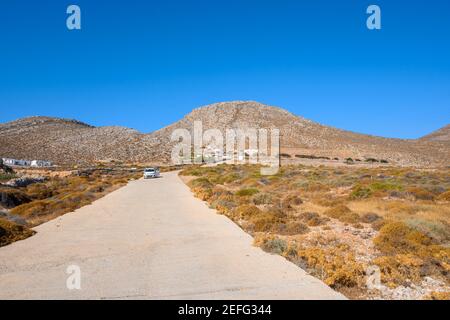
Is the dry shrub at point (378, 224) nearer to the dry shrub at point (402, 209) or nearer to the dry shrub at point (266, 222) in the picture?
the dry shrub at point (402, 209)

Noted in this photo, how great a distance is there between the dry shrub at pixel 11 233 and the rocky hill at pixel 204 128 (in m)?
84.1

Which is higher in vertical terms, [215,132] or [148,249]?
[215,132]

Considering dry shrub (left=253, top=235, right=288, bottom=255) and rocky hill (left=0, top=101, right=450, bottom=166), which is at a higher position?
rocky hill (left=0, top=101, right=450, bottom=166)

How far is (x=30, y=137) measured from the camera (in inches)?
4358

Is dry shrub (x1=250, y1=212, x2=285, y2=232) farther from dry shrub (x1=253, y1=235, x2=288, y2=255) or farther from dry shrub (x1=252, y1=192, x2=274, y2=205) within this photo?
dry shrub (x1=252, y1=192, x2=274, y2=205)

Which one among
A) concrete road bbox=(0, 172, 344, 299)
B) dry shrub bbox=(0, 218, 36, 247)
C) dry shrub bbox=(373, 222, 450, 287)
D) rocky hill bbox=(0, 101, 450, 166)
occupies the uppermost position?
rocky hill bbox=(0, 101, 450, 166)

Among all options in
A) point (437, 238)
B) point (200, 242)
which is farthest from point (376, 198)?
point (200, 242)

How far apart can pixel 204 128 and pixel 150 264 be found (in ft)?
433

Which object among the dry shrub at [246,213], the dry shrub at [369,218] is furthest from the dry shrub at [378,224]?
the dry shrub at [246,213]

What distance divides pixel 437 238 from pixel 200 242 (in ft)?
23.8

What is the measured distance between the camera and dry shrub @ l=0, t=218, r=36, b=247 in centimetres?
1176

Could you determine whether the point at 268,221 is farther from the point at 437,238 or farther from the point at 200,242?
the point at 437,238

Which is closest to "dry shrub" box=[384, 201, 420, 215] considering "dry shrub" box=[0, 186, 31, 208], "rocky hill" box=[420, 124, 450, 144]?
"dry shrub" box=[0, 186, 31, 208]

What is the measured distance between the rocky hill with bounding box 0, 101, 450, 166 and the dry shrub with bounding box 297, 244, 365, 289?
89368 millimetres
